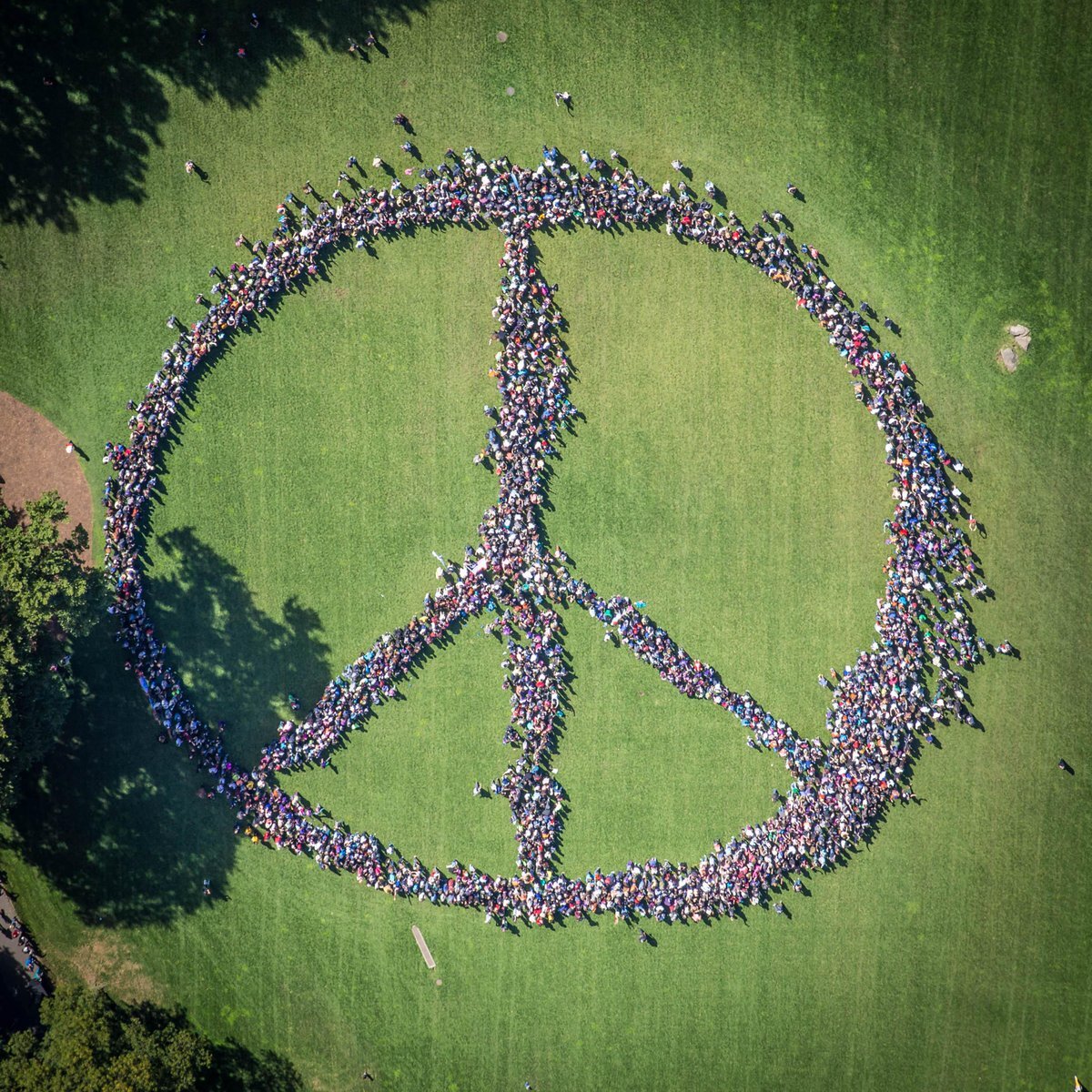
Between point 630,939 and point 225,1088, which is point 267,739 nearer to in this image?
point 225,1088

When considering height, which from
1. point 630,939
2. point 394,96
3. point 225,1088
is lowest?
point 225,1088

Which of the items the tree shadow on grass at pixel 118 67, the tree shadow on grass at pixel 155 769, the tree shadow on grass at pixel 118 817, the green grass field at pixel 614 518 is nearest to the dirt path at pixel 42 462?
the green grass field at pixel 614 518

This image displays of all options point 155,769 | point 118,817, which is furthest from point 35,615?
point 118,817

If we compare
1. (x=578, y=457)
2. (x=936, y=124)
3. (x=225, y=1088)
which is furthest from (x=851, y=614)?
(x=225, y=1088)

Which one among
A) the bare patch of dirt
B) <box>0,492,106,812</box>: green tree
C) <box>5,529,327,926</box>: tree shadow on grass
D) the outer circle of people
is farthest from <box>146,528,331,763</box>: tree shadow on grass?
the bare patch of dirt

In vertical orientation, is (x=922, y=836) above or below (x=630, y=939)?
above

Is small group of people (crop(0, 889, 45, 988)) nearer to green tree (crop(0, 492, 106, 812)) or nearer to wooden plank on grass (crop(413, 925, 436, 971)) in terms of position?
green tree (crop(0, 492, 106, 812))

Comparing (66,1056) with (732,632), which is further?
(732,632)

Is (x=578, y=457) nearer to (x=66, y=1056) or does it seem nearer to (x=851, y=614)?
(x=851, y=614)
